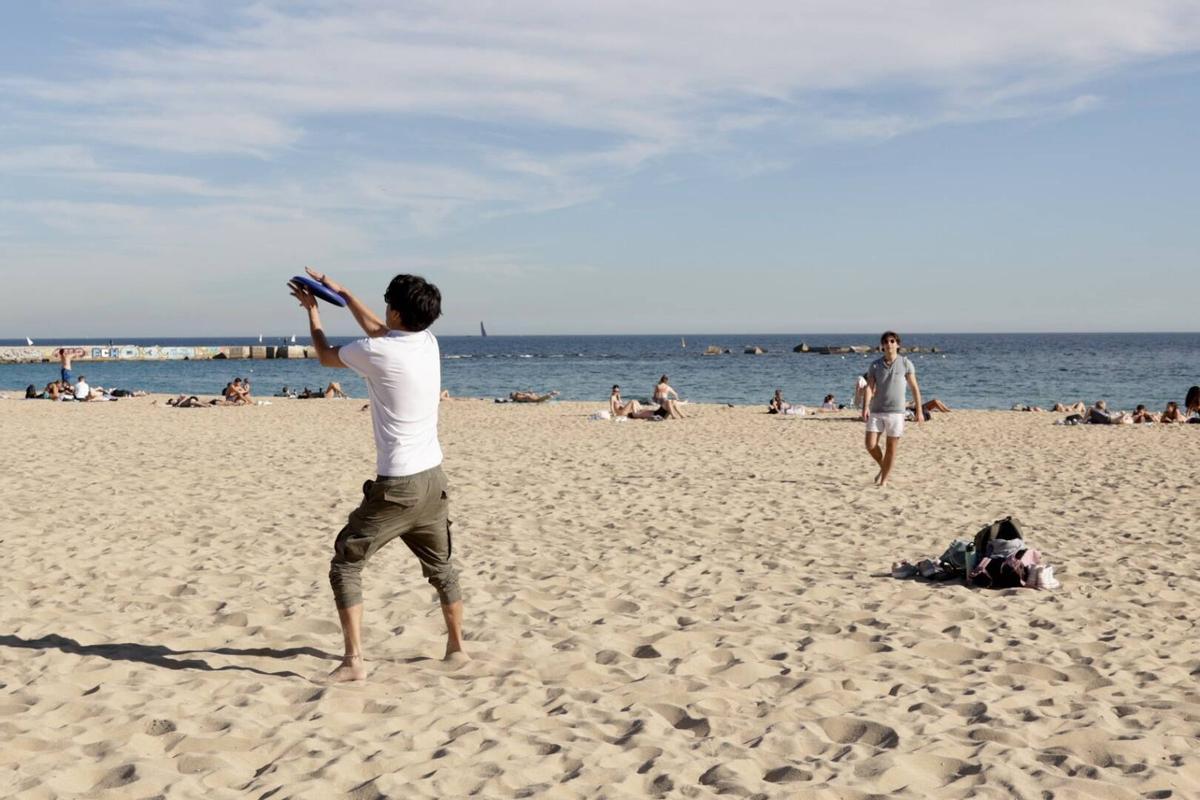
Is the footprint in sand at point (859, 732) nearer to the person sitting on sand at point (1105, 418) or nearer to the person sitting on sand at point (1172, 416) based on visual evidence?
the person sitting on sand at point (1105, 418)

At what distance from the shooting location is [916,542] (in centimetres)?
809

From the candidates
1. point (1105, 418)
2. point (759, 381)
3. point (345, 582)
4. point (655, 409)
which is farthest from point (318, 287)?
point (759, 381)

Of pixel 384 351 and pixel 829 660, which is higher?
pixel 384 351

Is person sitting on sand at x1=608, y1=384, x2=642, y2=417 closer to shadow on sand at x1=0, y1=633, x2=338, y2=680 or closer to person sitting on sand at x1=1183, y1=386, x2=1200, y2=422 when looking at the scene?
person sitting on sand at x1=1183, y1=386, x2=1200, y2=422

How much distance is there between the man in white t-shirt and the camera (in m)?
4.31

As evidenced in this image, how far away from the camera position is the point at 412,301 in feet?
14.3

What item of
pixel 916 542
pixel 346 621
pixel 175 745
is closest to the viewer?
pixel 175 745

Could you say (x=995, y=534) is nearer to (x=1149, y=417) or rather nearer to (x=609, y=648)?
(x=609, y=648)

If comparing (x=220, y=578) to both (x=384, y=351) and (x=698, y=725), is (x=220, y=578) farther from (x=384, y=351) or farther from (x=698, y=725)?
(x=698, y=725)

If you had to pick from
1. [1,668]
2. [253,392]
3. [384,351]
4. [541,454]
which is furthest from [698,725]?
[253,392]

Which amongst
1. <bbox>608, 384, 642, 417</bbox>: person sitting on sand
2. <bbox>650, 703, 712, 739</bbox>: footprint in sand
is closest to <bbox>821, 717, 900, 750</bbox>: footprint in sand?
<bbox>650, 703, 712, 739</bbox>: footprint in sand

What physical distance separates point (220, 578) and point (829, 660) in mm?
4152

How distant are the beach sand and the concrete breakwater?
290 ft

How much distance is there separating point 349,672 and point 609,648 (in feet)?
4.49
